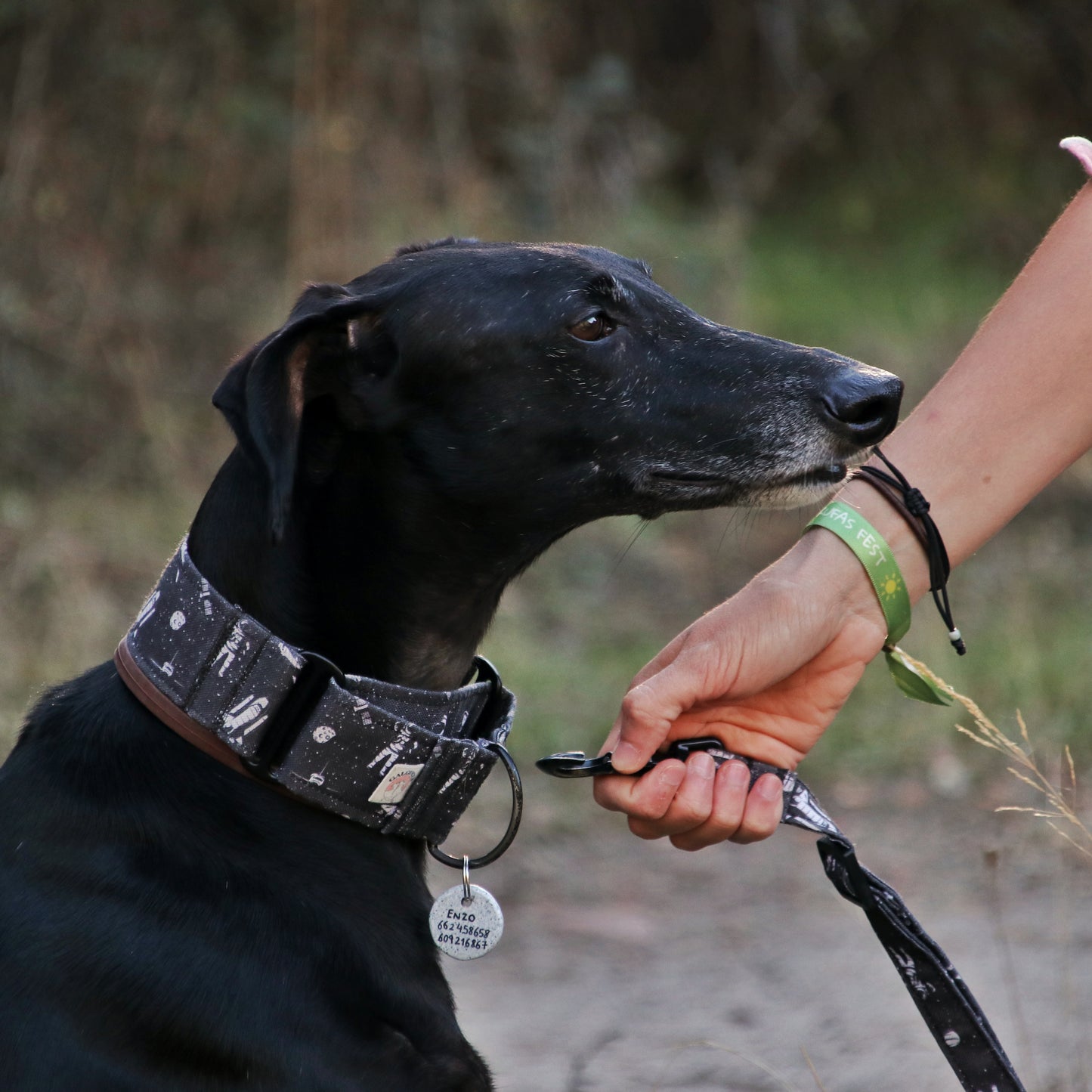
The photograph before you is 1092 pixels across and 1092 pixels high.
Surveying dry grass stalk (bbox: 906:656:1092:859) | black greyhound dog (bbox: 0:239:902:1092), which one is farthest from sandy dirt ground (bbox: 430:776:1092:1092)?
black greyhound dog (bbox: 0:239:902:1092)

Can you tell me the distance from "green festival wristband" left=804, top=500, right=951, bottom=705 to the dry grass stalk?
44 mm

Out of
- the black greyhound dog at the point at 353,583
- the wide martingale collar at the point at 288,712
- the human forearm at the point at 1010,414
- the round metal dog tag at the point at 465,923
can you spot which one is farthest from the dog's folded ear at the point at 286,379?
the human forearm at the point at 1010,414

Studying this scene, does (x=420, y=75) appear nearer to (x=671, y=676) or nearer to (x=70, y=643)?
(x=70, y=643)

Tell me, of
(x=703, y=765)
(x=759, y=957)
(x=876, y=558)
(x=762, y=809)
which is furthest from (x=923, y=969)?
(x=759, y=957)

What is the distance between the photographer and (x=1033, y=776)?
14.2 ft

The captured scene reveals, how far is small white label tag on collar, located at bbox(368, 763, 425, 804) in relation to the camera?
200 centimetres

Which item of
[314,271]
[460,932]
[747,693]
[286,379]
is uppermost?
[286,379]

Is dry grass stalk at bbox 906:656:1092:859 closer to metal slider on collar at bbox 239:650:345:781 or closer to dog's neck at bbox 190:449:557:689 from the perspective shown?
dog's neck at bbox 190:449:557:689

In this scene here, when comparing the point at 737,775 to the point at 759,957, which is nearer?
Answer: the point at 737,775

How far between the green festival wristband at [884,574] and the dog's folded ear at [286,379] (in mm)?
877

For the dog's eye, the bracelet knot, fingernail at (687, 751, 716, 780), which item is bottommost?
fingernail at (687, 751, 716, 780)

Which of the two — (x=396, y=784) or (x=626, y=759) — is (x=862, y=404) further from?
(x=396, y=784)

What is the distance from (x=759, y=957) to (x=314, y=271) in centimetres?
399

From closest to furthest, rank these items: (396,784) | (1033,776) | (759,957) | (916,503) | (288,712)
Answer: (288,712) < (396,784) < (916,503) < (759,957) < (1033,776)
